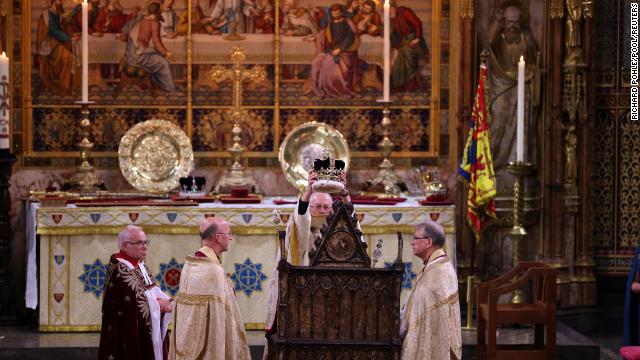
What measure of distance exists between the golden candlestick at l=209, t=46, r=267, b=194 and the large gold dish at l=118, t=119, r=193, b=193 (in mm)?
416

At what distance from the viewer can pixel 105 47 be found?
12.4m

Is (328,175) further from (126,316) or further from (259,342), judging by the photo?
(259,342)

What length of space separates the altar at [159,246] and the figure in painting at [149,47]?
6.16 ft

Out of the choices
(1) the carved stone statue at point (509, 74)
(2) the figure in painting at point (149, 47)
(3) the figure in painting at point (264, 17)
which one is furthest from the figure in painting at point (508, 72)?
(2) the figure in painting at point (149, 47)

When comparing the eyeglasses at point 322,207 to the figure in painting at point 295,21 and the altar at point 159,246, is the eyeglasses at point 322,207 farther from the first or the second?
the figure in painting at point 295,21

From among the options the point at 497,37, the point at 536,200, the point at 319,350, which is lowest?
the point at 319,350

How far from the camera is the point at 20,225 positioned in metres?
12.2

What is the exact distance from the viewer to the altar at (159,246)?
36.2 feet

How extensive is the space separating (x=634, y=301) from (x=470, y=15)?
3.59 m

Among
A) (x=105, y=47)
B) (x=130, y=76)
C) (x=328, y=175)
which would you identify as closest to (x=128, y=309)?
(x=328, y=175)

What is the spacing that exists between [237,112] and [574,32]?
3420 millimetres

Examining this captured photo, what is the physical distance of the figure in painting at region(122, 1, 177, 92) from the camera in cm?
1241

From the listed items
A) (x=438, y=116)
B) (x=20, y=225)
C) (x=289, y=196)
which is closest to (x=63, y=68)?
(x=20, y=225)

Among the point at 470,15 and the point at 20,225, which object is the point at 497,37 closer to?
the point at 470,15
